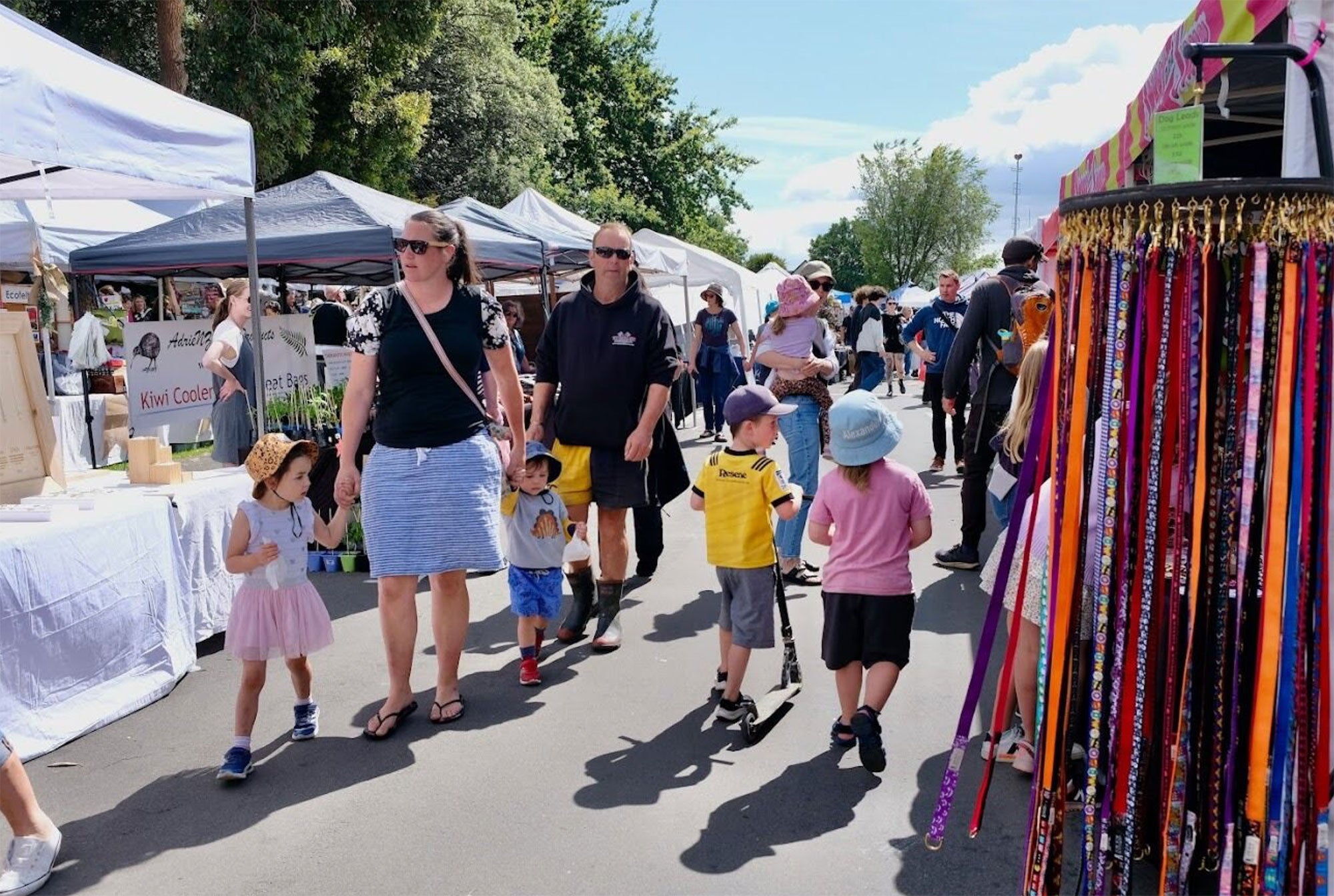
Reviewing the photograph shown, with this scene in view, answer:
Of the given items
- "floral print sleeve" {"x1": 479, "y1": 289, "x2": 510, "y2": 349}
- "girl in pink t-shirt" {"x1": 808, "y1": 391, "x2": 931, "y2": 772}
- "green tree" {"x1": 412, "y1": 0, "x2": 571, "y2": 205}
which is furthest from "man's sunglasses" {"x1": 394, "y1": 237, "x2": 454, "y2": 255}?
"green tree" {"x1": 412, "y1": 0, "x2": 571, "y2": 205}

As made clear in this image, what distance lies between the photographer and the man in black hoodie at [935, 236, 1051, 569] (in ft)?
20.6

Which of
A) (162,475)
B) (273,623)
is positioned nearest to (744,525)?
(273,623)

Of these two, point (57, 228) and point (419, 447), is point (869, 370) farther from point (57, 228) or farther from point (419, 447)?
point (57, 228)

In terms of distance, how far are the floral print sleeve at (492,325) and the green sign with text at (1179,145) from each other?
2604mm

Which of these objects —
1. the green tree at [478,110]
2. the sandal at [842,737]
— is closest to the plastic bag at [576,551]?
the sandal at [842,737]

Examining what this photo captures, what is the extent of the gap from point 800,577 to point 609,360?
191 cm

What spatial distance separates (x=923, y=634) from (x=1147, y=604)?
310 cm

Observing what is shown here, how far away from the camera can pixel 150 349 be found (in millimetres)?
8914

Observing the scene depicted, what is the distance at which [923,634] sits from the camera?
212 inches

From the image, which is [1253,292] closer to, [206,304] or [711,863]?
[711,863]

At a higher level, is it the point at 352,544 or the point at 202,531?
the point at 202,531

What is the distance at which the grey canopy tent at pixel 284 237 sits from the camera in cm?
792

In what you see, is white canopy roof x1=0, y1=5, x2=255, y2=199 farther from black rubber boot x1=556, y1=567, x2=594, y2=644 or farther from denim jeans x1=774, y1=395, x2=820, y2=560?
denim jeans x1=774, y1=395, x2=820, y2=560

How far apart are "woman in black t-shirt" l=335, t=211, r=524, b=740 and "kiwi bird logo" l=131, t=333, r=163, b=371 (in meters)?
5.50
